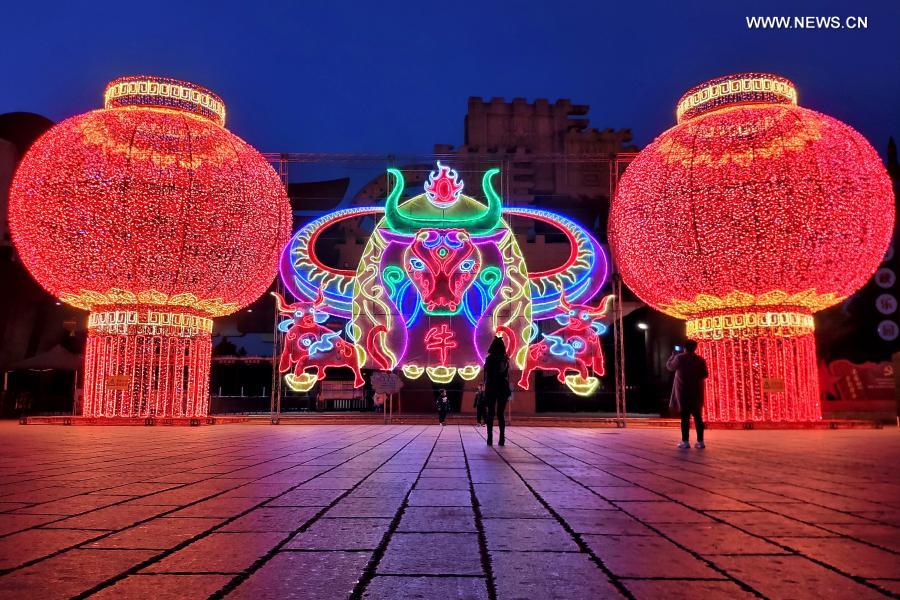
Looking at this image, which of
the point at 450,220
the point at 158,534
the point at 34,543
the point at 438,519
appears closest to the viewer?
the point at 34,543

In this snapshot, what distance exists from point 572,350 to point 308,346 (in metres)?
6.00

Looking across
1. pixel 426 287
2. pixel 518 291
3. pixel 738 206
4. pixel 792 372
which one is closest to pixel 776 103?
pixel 738 206

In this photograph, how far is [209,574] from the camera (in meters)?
2.31

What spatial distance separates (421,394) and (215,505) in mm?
21643

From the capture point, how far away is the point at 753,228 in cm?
1299

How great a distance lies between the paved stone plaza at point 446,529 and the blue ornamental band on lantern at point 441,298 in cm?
941

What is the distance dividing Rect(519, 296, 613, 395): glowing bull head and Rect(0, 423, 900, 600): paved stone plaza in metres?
9.43

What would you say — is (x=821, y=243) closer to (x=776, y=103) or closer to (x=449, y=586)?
(x=776, y=103)

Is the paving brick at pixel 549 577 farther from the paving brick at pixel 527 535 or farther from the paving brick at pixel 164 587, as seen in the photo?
the paving brick at pixel 164 587

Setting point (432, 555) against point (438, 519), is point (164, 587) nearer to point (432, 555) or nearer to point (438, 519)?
point (432, 555)

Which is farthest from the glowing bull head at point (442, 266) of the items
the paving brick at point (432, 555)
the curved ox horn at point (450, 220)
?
the paving brick at point (432, 555)

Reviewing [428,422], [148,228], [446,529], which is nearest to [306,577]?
[446,529]

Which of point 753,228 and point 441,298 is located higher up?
point 753,228

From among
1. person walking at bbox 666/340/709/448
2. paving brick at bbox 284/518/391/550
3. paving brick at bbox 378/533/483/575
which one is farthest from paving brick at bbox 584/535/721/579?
person walking at bbox 666/340/709/448
